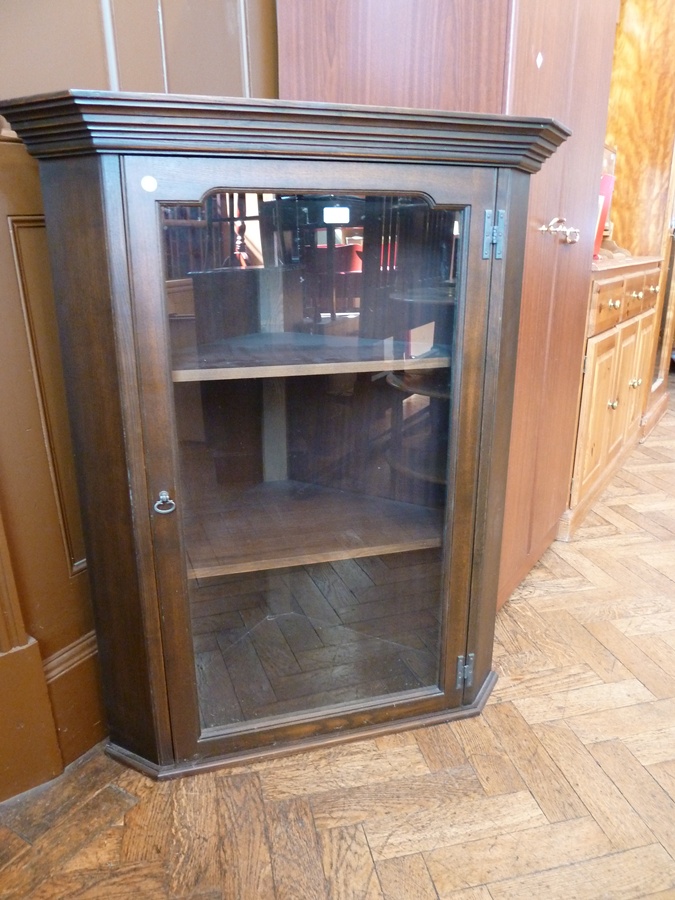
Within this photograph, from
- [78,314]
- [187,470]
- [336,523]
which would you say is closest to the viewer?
[78,314]

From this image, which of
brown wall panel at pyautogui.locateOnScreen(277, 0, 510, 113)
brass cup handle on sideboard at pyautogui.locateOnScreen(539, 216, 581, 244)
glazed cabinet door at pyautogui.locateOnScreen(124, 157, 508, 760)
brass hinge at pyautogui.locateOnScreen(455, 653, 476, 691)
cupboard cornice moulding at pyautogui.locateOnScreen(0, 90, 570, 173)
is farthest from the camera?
brass cup handle on sideboard at pyautogui.locateOnScreen(539, 216, 581, 244)

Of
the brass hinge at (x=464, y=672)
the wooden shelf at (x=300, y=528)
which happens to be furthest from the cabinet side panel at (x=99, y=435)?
the brass hinge at (x=464, y=672)

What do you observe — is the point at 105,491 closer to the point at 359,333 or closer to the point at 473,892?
the point at 359,333

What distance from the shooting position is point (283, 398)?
114cm

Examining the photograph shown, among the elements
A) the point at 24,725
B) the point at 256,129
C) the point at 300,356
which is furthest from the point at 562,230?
the point at 24,725

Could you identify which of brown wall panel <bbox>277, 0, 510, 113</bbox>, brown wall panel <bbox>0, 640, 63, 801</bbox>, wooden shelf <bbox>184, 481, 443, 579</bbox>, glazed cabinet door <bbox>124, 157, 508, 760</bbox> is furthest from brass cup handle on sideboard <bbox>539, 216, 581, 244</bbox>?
brown wall panel <bbox>0, 640, 63, 801</bbox>

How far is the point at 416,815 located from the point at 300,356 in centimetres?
78

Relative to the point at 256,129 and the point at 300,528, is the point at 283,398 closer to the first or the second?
the point at 300,528

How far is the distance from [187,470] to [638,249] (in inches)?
102

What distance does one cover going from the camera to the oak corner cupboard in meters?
0.86

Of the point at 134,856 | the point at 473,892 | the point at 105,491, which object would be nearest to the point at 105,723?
the point at 134,856

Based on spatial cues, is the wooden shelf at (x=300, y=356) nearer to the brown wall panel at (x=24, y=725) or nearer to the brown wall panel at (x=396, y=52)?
the brown wall panel at (x=396, y=52)

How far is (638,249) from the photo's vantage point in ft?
9.48

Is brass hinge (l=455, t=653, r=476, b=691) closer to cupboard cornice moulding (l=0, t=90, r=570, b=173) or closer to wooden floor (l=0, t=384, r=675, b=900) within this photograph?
wooden floor (l=0, t=384, r=675, b=900)
